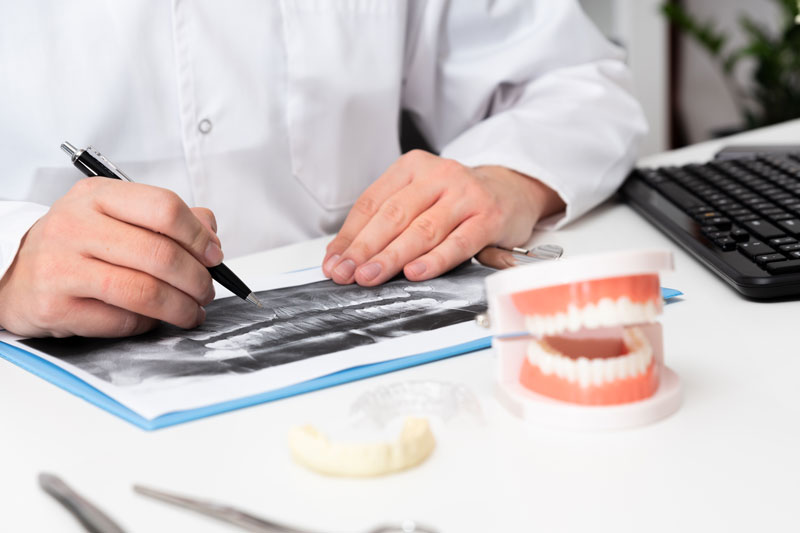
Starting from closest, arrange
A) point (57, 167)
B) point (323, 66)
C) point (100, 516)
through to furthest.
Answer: point (100, 516)
point (57, 167)
point (323, 66)

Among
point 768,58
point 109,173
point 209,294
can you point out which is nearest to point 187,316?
point 209,294

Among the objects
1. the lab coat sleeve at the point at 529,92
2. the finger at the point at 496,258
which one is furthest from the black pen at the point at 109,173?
the lab coat sleeve at the point at 529,92

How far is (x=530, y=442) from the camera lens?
0.39 metres

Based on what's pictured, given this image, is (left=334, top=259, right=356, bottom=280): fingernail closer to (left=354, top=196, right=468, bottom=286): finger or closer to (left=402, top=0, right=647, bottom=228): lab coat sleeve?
(left=354, top=196, right=468, bottom=286): finger

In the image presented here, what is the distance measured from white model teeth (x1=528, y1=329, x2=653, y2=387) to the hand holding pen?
275 millimetres

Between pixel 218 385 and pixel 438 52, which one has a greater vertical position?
pixel 438 52

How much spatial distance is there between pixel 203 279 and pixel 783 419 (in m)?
0.38

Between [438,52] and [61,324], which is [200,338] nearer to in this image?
[61,324]

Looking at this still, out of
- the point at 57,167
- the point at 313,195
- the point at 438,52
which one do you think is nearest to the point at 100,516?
the point at 57,167

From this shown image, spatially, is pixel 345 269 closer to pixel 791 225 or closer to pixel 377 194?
pixel 377 194

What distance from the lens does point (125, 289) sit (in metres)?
0.55

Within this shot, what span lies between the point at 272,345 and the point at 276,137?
19.1 inches

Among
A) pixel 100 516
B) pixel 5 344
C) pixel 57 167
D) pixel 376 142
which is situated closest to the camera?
pixel 100 516

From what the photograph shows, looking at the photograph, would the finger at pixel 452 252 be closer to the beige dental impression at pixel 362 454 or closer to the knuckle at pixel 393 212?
the knuckle at pixel 393 212
